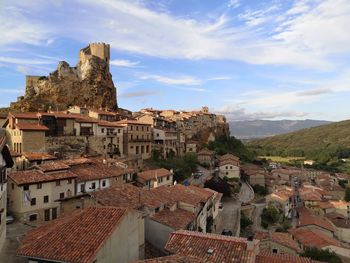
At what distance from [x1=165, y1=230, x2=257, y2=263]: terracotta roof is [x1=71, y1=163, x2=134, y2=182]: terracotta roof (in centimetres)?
1804

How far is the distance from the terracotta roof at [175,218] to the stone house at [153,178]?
50.9 ft

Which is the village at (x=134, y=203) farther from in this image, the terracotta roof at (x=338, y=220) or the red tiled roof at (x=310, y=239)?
the terracotta roof at (x=338, y=220)

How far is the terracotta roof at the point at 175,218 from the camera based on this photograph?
23655mm

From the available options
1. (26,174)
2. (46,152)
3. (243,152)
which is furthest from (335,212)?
(26,174)

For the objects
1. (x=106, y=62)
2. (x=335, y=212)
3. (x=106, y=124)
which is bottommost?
(x=335, y=212)

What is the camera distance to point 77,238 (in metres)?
15.5

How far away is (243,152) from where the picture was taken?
108m

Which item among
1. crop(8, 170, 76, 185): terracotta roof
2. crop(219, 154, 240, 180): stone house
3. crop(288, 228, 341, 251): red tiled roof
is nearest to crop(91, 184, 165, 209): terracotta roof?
crop(8, 170, 76, 185): terracotta roof

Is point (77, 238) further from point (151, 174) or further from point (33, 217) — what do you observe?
point (151, 174)

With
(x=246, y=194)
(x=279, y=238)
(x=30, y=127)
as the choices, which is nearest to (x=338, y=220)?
(x=246, y=194)

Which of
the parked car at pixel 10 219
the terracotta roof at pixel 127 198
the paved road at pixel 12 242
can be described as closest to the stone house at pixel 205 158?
the terracotta roof at pixel 127 198

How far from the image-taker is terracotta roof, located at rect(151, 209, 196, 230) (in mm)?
23655

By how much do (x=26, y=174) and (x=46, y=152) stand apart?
16137 millimetres

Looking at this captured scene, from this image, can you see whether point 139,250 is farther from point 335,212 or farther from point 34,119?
point 335,212
